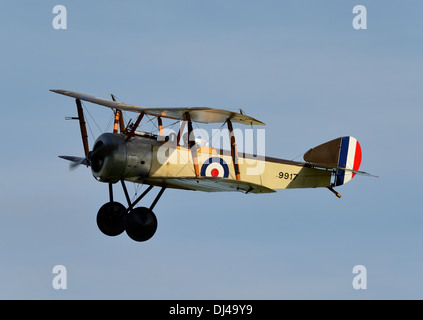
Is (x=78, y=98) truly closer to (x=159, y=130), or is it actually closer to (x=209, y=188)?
(x=159, y=130)

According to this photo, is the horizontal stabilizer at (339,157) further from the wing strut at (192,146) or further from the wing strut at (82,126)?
the wing strut at (82,126)

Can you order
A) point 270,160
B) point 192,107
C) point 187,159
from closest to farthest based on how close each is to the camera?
1. point 192,107
2. point 187,159
3. point 270,160

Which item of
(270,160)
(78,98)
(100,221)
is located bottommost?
(100,221)

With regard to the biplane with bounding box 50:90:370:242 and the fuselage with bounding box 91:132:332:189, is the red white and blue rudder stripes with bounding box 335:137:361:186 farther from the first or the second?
the fuselage with bounding box 91:132:332:189

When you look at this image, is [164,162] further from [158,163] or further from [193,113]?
[193,113]

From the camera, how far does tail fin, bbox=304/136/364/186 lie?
2239cm

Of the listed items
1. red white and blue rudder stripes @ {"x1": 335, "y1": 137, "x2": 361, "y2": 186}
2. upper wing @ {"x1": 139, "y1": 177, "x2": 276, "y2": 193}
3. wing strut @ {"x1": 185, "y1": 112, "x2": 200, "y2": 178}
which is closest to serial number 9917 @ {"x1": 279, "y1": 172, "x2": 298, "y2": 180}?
red white and blue rudder stripes @ {"x1": 335, "y1": 137, "x2": 361, "y2": 186}

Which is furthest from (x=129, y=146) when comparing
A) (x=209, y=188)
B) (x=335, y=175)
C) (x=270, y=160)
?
(x=335, y=175)

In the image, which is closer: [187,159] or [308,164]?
[187,159]

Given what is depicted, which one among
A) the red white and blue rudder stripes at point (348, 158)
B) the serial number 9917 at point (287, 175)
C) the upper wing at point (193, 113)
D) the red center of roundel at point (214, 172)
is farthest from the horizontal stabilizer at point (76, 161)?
the red white and blue rudder stripes at point (348, 158)

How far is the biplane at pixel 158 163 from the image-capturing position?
62.5ft

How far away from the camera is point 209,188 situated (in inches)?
771

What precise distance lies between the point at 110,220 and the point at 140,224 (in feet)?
4.40

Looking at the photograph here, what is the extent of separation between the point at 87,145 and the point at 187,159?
243cm
